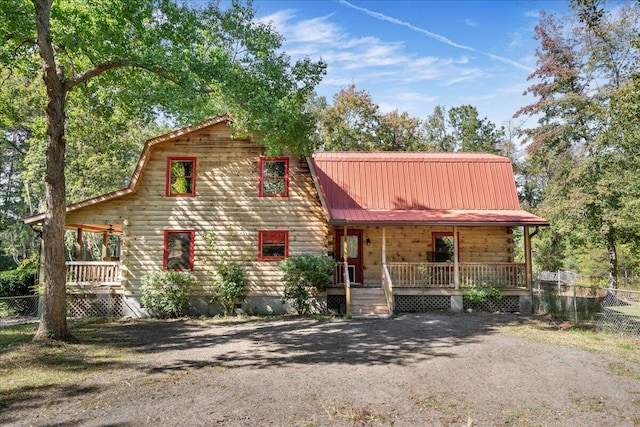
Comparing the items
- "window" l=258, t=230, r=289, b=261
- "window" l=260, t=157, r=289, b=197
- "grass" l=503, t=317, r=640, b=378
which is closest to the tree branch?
"window" l=260, t=157, r=289, b=197

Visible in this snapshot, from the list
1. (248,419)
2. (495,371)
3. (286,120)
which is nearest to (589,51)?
(286,120)

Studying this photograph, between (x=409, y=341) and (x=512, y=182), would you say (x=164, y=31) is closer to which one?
(x=409, y=341)

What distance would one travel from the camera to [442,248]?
17.3 meters

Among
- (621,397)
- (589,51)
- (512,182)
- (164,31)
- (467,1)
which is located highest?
(589,51)

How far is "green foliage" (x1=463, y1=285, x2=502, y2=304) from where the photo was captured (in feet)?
48.9

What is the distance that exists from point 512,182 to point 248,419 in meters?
15.7

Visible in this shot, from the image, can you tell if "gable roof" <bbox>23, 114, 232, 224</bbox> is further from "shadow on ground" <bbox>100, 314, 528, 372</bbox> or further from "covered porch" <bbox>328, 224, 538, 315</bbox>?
"covered porch" <bbox>328, 224, 538, 315</bbox>

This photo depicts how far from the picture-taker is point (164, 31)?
10.9 m

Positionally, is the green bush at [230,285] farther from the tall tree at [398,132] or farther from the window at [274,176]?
the tall tree at [398,132]

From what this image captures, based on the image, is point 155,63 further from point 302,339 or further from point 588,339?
point 588,339

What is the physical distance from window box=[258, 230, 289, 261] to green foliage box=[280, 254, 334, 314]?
71cm

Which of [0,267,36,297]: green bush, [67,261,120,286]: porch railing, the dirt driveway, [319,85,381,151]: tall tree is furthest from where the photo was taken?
[319,85,381,151]: tall tree

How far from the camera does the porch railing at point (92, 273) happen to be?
15156 mm

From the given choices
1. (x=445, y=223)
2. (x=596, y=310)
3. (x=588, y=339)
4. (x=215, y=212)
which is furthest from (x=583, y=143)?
(x=215, y=212)
